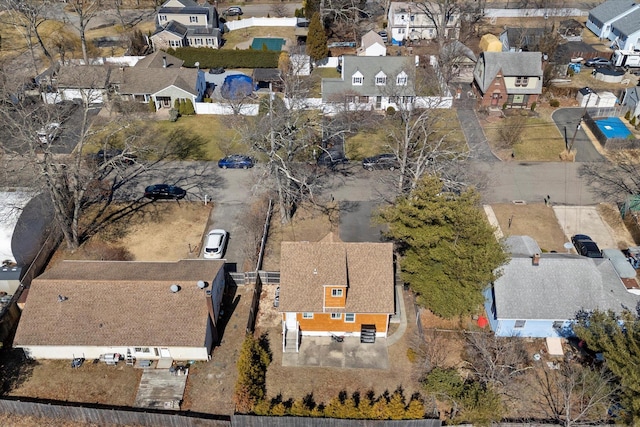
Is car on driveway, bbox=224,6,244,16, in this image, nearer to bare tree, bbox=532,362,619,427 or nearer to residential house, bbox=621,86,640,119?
residential house, bbox=621,86,640,119

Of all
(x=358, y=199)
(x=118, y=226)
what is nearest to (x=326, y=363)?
(x=358, y=199)

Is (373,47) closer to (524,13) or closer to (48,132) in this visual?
(524,13)

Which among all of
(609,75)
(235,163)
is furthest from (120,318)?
(609,75)

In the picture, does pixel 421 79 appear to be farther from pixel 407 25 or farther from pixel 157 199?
pixel 157 199

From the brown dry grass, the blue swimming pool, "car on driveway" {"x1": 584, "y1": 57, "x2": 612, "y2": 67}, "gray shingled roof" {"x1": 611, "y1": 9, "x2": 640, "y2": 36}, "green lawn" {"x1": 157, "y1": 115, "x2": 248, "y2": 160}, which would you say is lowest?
the brown dry grass

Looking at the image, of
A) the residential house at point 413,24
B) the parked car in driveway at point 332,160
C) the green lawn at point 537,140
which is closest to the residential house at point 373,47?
the residential house at point 413,24

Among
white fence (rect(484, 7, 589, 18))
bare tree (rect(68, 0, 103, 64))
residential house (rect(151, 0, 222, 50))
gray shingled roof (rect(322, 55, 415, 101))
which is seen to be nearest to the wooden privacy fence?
gray shingled roof (rect(322, 55, 415, 101))
